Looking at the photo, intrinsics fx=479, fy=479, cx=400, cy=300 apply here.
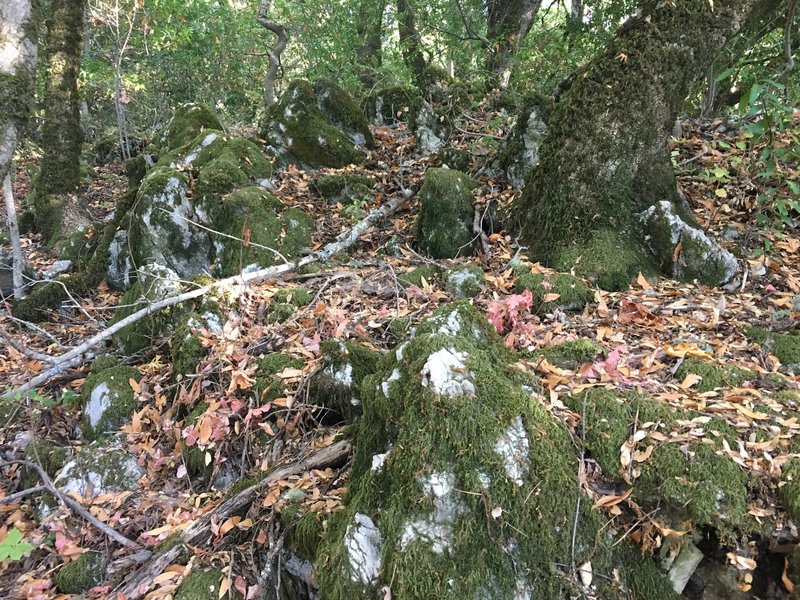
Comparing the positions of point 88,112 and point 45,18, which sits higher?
point 45,18

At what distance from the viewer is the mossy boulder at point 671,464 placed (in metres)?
2.09

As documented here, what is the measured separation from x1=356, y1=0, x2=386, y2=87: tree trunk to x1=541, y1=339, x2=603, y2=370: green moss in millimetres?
10441

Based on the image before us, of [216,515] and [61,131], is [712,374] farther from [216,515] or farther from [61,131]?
[61,131]

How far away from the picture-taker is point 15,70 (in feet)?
12.1

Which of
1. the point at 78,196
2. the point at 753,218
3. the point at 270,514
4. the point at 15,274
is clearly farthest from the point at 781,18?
the point at 78,196

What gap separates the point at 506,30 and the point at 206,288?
9276 mm

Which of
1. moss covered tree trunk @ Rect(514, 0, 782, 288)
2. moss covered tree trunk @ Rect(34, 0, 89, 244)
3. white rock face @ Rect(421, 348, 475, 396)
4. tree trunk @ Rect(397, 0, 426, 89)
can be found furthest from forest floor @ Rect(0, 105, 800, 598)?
tree trunk @ Rect(397, 0, 426, 89)

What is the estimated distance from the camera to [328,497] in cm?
268

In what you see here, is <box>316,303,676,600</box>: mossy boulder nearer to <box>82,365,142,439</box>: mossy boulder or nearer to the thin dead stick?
the thin dead stick

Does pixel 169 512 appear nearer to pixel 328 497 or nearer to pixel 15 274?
pixel 328 497

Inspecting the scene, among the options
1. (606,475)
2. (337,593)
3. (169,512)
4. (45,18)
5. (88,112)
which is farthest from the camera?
(88,112)

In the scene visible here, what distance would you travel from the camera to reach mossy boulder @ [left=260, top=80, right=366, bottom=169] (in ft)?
27.7

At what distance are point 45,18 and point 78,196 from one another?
3300mm

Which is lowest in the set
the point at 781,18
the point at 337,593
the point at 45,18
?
the point at 337,593
